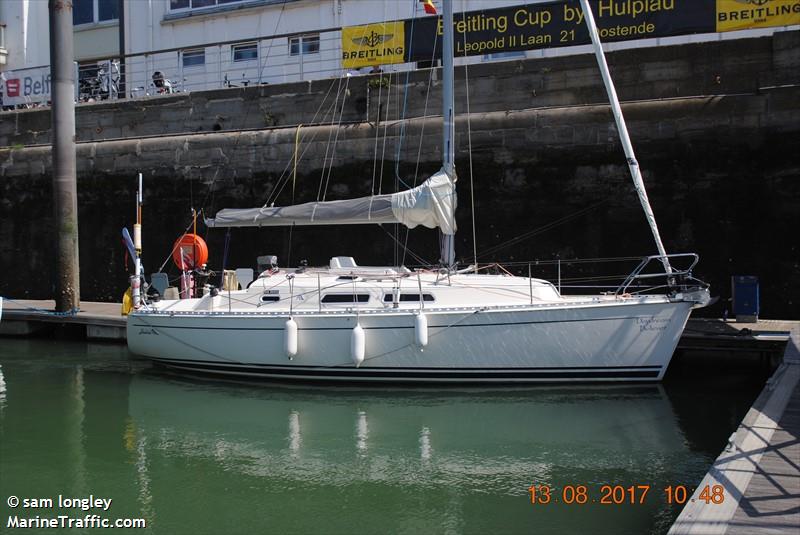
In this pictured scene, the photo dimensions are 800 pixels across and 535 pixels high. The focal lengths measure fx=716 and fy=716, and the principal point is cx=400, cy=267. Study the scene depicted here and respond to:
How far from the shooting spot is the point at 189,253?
1268cm

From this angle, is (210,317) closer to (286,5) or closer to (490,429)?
(490,429)

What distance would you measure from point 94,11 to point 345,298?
1777 centimetres

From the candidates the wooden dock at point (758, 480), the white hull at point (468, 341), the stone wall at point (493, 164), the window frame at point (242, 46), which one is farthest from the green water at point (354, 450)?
the window frame at point (242, 46)

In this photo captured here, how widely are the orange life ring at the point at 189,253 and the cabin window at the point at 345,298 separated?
321 cm

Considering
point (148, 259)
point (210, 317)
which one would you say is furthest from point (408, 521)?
point (148, 259)

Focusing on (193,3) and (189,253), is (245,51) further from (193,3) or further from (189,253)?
(189,253)

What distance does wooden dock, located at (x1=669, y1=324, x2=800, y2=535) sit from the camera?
4594 millimetres

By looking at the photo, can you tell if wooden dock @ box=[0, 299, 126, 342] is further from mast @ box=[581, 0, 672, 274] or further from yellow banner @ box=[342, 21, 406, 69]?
mast @ box=[581, 0, 672, 274]

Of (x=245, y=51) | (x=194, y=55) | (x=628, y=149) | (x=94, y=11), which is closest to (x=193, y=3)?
(x=194, y=55)

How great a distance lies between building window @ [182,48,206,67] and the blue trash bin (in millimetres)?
15634

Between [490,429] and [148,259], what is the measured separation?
10.8m

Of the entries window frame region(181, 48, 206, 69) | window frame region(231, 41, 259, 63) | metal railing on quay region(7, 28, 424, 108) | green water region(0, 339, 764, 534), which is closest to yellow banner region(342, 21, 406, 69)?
metal railing on quay region(7, 28, 424, 108)

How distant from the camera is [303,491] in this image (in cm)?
679

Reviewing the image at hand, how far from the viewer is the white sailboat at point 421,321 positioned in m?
9.66
